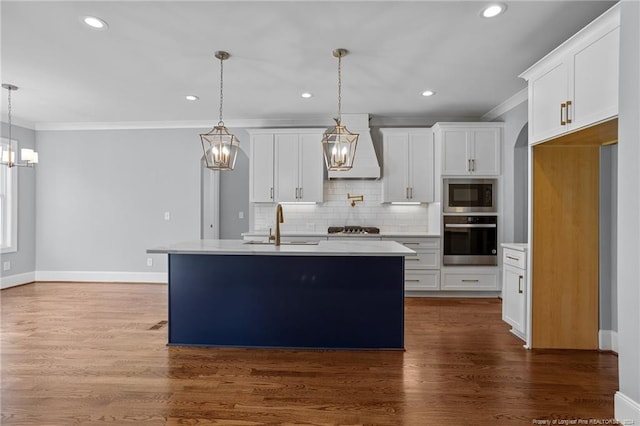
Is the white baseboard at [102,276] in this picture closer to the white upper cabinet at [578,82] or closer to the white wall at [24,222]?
the white wall at [24,222]

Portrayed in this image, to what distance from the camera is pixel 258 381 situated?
2.47m

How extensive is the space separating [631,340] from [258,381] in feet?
7.48

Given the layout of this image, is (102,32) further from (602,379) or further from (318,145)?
(602,379)

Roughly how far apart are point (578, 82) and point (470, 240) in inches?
104

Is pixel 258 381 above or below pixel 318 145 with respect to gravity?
below

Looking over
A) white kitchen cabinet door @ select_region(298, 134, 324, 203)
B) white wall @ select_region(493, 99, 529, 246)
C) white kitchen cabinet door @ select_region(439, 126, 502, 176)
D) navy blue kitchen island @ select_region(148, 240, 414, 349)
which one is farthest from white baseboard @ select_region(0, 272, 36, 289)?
white wall @ select_region(493, 99, 529, 246)

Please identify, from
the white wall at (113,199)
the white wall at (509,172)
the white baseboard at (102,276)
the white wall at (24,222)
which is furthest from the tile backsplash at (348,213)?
the white wall at (24,222)

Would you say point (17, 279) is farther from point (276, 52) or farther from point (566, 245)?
point (566, 245)

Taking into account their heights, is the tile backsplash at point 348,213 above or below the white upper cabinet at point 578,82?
below

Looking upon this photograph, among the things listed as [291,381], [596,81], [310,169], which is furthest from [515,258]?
[310,169]

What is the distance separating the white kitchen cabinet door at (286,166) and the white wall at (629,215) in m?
3.79

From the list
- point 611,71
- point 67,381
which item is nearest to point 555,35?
point 611,71

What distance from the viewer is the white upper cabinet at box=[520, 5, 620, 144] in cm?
219

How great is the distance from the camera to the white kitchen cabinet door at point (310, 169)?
5145 millimetres
